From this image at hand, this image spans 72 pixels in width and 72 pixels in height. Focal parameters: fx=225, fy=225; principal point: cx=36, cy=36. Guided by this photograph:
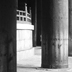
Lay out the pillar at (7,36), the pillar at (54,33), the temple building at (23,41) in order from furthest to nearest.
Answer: the temple building at (23,41) < the pillar at (54,33) < the pillar at (7,36)

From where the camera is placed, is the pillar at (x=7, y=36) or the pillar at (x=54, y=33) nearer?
the pillar at (x=7, y=36)

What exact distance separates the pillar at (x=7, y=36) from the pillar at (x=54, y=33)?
5.45 m

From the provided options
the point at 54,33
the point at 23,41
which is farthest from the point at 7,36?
the point at 23,41

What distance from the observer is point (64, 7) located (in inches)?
559

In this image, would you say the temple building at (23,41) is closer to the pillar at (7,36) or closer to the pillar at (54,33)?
the pillar at (54,33)

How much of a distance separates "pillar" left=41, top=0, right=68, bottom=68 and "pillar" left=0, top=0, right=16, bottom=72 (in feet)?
17.9

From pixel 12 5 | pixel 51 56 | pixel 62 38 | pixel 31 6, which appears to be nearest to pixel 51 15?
pixel 62 38

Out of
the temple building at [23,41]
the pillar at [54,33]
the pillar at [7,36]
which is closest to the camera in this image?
the pillar at [7,36]

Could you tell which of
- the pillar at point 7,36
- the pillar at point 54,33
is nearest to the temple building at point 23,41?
the pillar at point 54,33

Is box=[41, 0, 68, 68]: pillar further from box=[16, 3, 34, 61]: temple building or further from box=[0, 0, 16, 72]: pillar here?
box=[0, 0, 16, 72]: pillar

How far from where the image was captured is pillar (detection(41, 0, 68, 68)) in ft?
45.7

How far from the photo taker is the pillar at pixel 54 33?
13.9 metres

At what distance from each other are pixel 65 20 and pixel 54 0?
1.44m

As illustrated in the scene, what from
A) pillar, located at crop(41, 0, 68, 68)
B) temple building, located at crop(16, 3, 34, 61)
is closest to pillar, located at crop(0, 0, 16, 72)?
pillar, located at crop(41, 0, 68, 68)
